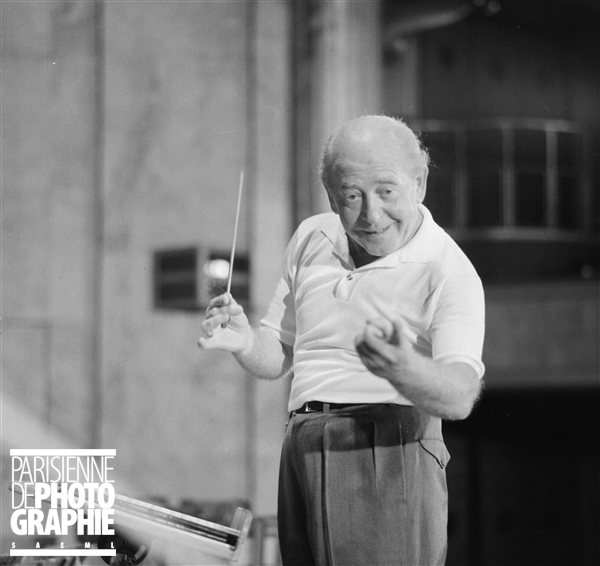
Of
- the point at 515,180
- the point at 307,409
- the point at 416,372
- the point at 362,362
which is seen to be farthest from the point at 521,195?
the point at 416,372

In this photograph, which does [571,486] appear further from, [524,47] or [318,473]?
[318,473]

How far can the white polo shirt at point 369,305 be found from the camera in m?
1.65

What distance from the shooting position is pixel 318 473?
5.46ft

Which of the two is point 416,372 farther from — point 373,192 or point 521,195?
point 521,195

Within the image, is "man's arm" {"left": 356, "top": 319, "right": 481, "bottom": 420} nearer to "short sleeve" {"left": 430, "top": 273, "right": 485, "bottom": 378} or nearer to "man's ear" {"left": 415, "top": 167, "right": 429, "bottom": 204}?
"short sleeve" {"left": 430, "top": 273, "right": 485, "bottom": 378}

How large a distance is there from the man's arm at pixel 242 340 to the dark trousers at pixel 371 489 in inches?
7.6

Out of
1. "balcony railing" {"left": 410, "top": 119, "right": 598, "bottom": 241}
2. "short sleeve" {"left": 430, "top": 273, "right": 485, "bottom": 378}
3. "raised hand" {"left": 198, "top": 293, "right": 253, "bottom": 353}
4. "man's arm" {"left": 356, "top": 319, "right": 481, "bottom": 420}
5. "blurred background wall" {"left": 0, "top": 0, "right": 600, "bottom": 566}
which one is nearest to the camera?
"man's arm" {"left": 356, "top": 319, "right": 481, "bottom": 420}

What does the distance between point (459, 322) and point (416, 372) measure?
0.62 ft

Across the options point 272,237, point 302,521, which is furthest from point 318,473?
point 272,237

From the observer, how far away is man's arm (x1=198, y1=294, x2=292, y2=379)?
1.67 meters

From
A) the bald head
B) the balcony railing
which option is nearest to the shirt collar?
the bald head

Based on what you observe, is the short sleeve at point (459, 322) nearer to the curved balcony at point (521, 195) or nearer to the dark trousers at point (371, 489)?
the dark trousers at point (371, 489)

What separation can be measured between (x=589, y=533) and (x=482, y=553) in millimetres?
920

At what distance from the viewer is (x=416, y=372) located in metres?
1.44
